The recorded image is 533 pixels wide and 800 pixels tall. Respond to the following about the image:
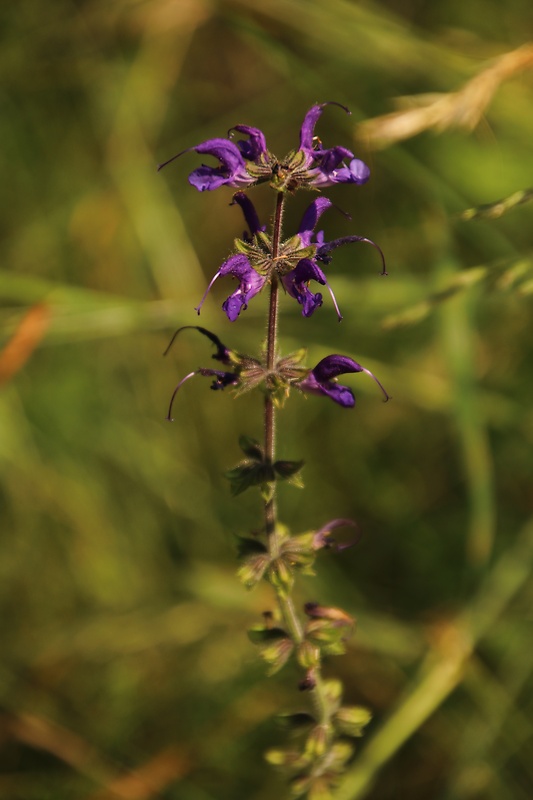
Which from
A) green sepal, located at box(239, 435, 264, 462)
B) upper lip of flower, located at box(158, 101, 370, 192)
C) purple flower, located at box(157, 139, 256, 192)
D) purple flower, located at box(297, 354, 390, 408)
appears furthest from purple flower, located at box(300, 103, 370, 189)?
green sepal, located at box(239, 435, 264, 462)

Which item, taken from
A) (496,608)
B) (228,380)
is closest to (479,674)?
(496,608)

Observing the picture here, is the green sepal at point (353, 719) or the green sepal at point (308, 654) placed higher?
the green sepal at point (308, 654)

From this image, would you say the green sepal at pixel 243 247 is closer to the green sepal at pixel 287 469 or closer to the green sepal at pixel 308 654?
the green sepal at pixel 287 469

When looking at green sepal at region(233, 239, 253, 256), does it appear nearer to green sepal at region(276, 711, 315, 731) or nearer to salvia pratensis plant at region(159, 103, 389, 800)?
salvia pratensis plant at region(159, 103, 389, 800)

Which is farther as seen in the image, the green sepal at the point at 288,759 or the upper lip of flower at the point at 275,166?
the green sepal at the point at 288,759

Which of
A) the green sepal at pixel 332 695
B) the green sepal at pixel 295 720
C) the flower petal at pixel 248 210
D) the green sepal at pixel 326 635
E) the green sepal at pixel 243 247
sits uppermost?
the flower petal at pixel 248 210

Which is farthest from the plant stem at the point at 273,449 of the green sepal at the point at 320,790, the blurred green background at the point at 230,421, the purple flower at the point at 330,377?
the blurred green background at the point at 230,421

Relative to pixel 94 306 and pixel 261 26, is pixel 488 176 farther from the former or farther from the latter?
pixel 94 306
